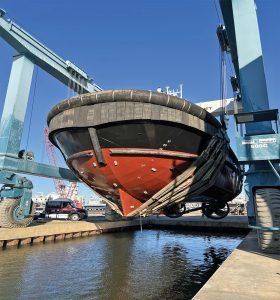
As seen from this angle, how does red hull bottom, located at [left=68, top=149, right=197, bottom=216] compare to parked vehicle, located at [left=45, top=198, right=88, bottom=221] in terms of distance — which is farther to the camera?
parked vehicle, located at [left=45, top=198, right=88, bottom=221]

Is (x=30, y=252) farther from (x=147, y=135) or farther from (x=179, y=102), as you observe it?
(x=179, y=102)

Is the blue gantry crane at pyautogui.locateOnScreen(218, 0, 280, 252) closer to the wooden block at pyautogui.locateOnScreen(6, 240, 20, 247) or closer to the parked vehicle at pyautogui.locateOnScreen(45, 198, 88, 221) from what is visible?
the wooden block at pyautogui.locateOnScreen(6, 240, 20, 247)

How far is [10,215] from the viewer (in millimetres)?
15359

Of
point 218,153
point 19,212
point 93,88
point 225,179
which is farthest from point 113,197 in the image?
point 93,88

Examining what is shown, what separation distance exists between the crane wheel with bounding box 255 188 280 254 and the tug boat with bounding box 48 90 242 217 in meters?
2.40

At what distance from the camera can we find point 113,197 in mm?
11031

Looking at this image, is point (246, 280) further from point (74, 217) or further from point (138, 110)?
point (74, 217)

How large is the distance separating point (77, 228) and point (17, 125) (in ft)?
25.3

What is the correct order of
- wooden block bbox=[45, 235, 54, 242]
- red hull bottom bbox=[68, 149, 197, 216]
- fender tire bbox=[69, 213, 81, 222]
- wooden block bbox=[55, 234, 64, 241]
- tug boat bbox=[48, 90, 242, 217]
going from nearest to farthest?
tug boat bbox=[48, 90, 242, 217] → red hull bottom bbox=[68, 149, 197, 216] → wooden block bbox=[45, 235, 54, 242] → wooden block bbox=[55, 234, 64, 241] → fender tire bbox=[69, 213, 81, 222]

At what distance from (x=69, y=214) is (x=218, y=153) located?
19611mm

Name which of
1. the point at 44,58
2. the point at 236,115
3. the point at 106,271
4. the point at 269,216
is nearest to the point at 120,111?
the point at 236,115

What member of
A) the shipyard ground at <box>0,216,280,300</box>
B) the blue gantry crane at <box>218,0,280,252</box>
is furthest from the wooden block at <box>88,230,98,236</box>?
the blue gantry crane at <box>218,0,280,252</box>

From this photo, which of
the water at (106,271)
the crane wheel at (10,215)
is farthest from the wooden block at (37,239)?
the crane wheel at (10,215)

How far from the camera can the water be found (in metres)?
7.86
